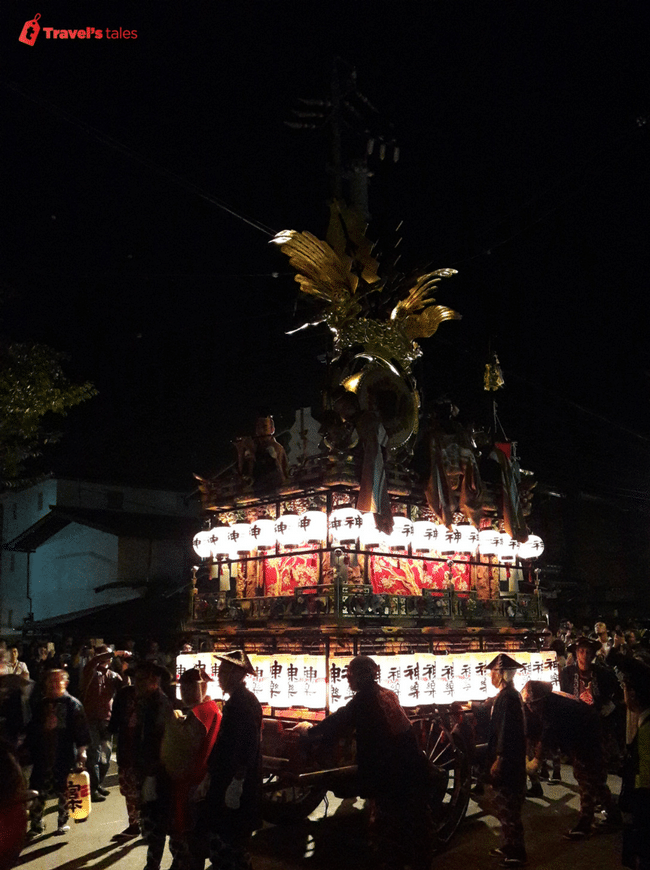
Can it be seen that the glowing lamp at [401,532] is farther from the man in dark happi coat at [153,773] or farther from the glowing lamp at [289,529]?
the man in dark happi coat at [153,773]

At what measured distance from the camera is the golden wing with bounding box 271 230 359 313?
40.3ft

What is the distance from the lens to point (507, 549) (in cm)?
1327

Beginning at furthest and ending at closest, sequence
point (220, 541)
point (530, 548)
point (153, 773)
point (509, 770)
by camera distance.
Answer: point (530, 548)
point (220, 541)
point (509, 770)
point (153, 773)

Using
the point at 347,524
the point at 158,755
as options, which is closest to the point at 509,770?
the point at 158,755

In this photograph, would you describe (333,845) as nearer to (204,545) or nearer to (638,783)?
(638,783)

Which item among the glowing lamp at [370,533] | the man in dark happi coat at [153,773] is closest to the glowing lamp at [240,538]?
the glowing lamp at [370,533]

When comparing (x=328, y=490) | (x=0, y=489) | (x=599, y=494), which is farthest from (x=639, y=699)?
(x=599, y=494)

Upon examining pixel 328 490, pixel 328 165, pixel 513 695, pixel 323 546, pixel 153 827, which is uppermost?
pixel 328 165

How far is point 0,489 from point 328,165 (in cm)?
1002

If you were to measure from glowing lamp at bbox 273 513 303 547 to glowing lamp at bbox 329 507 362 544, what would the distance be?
0.71m

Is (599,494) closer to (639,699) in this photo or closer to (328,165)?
(328,165)

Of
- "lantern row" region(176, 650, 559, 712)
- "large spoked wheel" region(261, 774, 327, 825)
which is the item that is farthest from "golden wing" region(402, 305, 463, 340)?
"large spoked wheel" region(261, 774, 327, 825)

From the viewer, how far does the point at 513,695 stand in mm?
7820

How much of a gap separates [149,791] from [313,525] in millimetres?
4707
